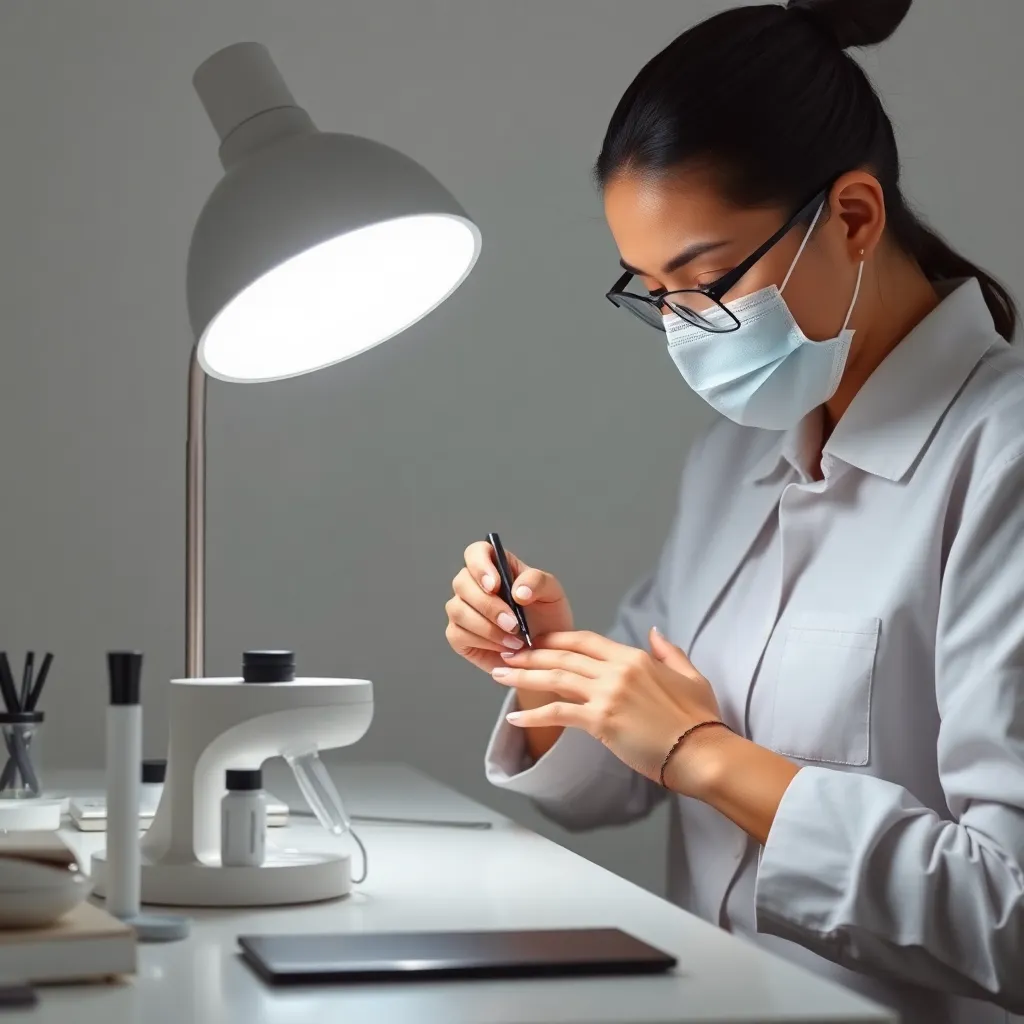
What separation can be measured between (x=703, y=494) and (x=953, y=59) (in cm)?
138

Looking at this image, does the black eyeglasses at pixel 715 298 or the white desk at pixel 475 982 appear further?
the black eyeglasses at pixel 715 298

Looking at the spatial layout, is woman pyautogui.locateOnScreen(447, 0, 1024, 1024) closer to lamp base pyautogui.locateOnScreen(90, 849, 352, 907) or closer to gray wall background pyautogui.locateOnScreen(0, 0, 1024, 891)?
lamp base pyautogui.locateOnScreen(90, 849, 352, 907)

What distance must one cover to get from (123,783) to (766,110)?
2.69 ft

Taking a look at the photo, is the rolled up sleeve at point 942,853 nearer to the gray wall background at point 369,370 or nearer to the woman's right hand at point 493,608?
the woman's right hand at point 493,608

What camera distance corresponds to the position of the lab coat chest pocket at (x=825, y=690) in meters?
1.22

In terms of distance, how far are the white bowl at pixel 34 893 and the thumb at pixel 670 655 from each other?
2.19 feet

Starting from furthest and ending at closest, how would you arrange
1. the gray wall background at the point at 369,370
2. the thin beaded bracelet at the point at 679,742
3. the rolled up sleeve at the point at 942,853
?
1. the gray wall background at the point at 369,370
2. the thin beaded bracelet at the point at 679,742
3. the rolled up sleeve at the point at 942,853

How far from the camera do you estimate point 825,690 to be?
1244 mm

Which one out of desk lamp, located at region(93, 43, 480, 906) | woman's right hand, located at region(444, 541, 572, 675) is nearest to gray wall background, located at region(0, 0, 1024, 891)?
woman's right hand, located at region(444, 541, 572, 675)

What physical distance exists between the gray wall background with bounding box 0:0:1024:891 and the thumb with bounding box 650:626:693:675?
1079 mm

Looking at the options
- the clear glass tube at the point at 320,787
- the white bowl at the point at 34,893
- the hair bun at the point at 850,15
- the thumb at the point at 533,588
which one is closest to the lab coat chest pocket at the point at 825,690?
the thumb at the point at 533,588

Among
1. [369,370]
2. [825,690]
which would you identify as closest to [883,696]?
[825,690]

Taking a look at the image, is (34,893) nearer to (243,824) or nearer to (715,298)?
(243,824)

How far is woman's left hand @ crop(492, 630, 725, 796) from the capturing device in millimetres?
1163
